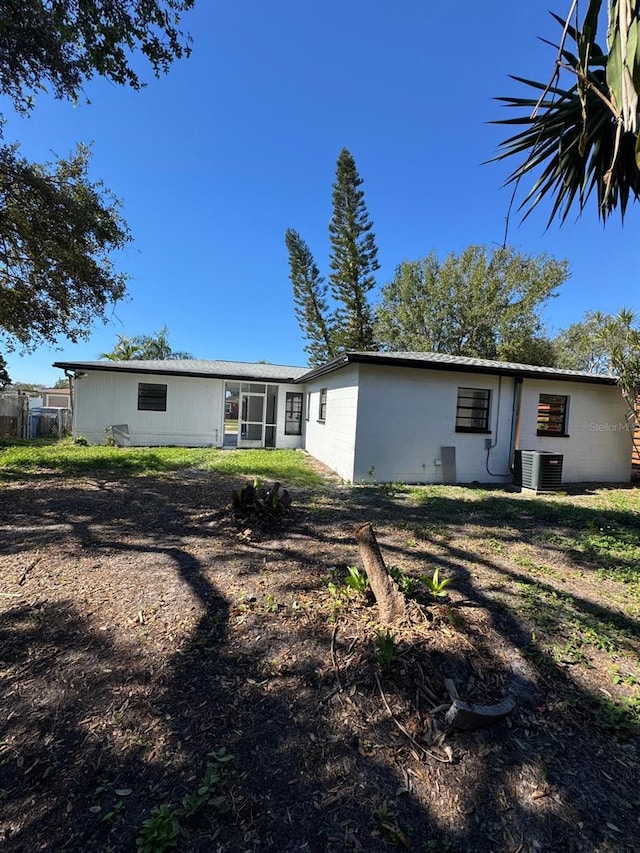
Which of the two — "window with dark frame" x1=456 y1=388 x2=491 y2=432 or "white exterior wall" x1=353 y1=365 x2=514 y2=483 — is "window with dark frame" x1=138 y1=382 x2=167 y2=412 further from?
"window with dark frame" x1=456 y1=388 x2=491 y2=432

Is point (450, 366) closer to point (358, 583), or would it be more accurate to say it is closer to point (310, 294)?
point (358, 583)

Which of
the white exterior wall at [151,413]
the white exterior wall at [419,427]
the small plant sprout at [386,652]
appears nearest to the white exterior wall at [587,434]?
the white exterior wall at [419,427]

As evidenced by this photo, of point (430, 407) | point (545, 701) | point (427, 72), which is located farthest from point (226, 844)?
point (427, 72)

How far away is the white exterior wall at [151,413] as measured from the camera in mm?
13539

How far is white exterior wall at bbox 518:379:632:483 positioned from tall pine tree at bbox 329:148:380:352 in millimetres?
16664

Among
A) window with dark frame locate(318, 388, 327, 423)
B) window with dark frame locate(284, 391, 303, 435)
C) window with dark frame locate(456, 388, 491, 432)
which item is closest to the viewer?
window with dark frame locate(456, 388, 491, 432)

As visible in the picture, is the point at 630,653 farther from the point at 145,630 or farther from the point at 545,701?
the point at 145,630

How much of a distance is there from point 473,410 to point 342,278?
57.7ft

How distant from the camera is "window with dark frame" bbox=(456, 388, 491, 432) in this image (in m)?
9.27

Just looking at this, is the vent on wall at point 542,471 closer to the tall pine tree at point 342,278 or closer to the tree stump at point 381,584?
the tree stump at point 381,584

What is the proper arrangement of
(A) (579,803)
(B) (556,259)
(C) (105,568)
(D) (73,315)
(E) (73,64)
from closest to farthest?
(A) (579,803)
(C) (105,568)
(E) (73,64)
(D) (73,315)
(B) (556,259)

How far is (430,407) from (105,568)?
7070 mm

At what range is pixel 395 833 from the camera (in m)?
1.47

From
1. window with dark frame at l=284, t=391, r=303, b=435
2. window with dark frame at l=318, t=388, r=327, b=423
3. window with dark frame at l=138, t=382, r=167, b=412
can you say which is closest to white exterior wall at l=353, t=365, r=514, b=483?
window with dark frame at l=318, t=388, r=327, b=423
